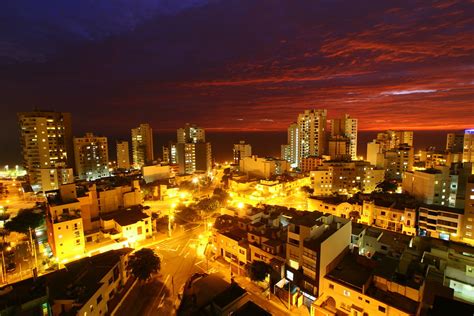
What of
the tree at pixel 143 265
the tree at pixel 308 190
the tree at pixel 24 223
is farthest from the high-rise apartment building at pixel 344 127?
the tree at pixel 24 223

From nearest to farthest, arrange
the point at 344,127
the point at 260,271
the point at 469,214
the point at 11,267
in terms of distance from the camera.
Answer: the point at 260,271, the point at 11,267, the point at 469,214, the point at 344,127

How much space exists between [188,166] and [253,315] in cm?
5576

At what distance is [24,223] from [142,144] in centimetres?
5393

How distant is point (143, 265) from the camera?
1792 cm

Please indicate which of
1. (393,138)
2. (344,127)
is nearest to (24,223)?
(344,127)

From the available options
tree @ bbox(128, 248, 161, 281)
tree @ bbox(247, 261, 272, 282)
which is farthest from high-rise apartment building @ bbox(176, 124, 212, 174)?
tree @ bbox(247, 261, 272, 282)

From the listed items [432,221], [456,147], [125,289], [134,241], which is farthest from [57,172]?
[456,147]

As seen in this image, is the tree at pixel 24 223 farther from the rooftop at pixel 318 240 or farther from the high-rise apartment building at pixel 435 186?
the high-rise apartment building at pixel 435 186

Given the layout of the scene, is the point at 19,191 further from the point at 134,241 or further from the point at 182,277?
the point at 182,277

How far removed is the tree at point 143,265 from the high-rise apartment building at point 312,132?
55.3 metres

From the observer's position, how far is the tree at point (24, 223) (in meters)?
25.0

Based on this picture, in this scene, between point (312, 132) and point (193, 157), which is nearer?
point (193, 157)

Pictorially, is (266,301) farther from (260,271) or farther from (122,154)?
(122,154)

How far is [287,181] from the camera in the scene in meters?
45.4
